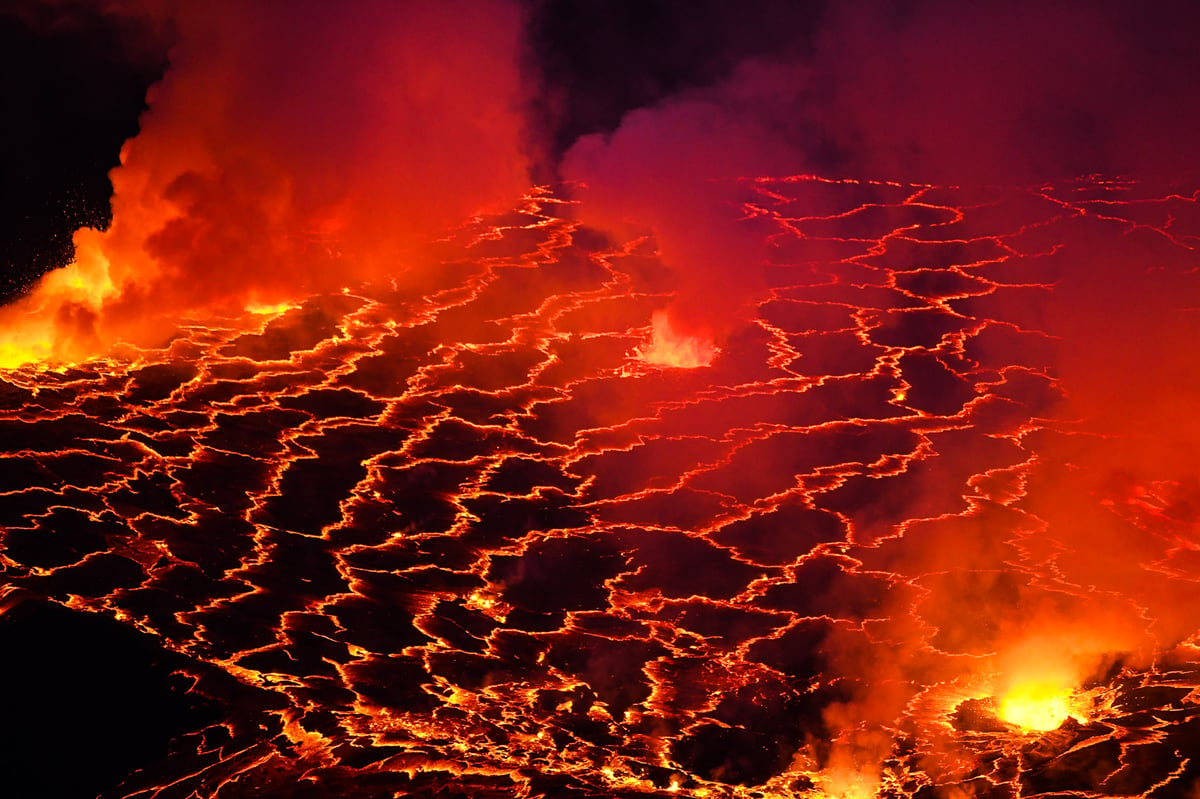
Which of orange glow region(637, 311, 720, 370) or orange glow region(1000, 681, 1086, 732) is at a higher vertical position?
orange glow region(637, 311, 720, 370)

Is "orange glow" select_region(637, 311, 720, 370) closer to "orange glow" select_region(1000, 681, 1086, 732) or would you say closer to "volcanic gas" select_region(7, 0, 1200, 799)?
"volcanic gas" select_region(7, 0, 1200, 799)

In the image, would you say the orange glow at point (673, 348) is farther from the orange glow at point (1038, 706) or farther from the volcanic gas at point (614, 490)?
the orange glow at point (1038, 706)

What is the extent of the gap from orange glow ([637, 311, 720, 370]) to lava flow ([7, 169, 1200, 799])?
5 cm

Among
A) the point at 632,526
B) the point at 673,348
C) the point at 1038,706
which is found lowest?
the point at 1038,706

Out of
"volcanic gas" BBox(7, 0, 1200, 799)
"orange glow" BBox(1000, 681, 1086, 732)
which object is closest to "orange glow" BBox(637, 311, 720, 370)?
"volcanic gas" BBox(7, 0, 1200, 799)

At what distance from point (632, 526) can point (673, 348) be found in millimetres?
1168

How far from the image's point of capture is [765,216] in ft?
19.0

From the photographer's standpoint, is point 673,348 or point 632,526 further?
point 673,348

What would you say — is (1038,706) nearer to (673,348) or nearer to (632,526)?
(632,526)

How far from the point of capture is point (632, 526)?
5.44 m

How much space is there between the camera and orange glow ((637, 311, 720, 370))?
5559 mm

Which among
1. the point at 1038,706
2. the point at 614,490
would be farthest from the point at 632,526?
the point at 1038,706

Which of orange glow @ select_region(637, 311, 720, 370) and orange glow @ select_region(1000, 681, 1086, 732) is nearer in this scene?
orange glow @ select_region(1000, 681, 1086, 732)

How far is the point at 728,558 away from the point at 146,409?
3.74m
